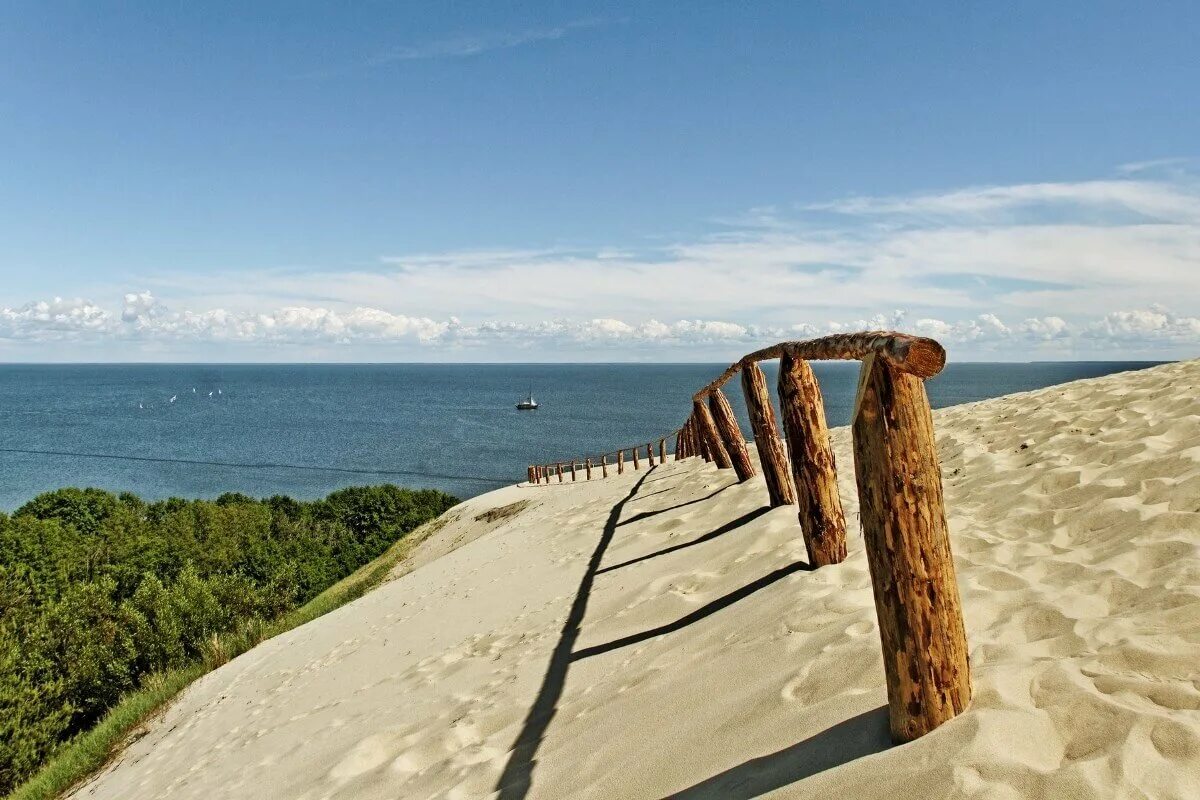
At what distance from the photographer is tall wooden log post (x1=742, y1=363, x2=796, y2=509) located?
7594 millimetres

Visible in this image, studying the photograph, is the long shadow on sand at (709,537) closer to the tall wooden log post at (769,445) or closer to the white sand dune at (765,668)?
the white sand dune at (765,668)

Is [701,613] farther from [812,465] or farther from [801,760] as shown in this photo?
[801,760]

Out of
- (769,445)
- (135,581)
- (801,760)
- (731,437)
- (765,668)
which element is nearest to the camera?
(801,760)

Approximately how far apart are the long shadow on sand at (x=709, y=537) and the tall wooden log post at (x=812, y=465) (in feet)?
7.39

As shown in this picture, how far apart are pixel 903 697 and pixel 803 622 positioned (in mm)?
1601

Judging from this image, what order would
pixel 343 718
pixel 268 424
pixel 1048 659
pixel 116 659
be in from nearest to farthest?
pixel 1048 659 < pixel 343 718 < pixel 116 659 < pixel 268 424

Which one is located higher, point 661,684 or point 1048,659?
point 1048,659

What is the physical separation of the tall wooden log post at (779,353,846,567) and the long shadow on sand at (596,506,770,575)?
2253 millimetres

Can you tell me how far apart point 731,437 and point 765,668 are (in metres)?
6.64

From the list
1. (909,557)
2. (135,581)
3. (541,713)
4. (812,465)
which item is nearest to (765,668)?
(909,557)

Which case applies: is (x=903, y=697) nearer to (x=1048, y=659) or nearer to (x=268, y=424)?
(x=1048, y=659)

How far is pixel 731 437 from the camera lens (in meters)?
10.4

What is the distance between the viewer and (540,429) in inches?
4090

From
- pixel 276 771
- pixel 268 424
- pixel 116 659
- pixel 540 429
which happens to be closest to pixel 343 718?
pixel 276 771
